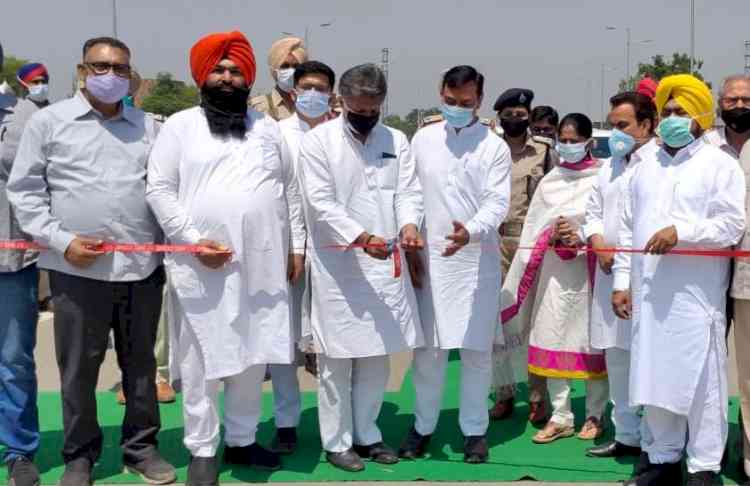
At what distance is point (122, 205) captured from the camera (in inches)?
179

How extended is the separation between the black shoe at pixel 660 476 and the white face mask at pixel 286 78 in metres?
3.07

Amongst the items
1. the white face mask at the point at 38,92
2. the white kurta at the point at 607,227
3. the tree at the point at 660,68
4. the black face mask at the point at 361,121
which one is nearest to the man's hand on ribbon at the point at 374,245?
the black face mask at the point at 361,121

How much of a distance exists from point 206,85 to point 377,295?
1359 millimetres

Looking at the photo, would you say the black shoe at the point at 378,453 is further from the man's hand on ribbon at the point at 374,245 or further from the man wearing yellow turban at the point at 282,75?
the man wearing yellow turban at the point at 282,75

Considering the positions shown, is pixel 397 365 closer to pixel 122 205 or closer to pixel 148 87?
pixel 148 87

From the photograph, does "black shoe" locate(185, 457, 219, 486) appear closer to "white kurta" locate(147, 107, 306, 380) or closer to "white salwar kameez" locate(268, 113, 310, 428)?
"white kurta" locate(147, 107, 306, 380)

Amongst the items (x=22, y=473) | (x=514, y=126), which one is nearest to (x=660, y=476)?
(x=514, y=126)

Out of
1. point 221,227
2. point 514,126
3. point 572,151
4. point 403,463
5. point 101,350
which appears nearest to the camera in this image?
point 221,227

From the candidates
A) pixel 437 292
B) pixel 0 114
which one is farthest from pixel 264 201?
pixel 0 114

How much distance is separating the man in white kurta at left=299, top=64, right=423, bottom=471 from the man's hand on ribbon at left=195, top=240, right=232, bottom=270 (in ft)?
1.87

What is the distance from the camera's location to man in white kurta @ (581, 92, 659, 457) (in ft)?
16.7

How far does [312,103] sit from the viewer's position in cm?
537

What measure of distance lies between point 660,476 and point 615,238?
4.11 feet

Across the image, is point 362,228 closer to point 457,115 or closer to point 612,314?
point 457,115
